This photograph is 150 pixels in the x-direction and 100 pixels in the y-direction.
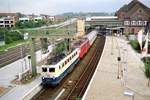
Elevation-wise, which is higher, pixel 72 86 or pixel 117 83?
pixel 117 83

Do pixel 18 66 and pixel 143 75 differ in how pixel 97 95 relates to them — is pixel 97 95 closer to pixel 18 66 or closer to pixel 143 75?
pixel 143 75

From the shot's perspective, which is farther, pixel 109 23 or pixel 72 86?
pixel 109 23

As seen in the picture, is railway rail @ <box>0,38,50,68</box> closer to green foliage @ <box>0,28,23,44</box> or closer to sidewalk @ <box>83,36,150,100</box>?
green foliage @ <box>0,28,23,44</box>

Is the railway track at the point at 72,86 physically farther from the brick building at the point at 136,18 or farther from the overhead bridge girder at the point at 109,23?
the overhead bridge girder at the point at 109,23

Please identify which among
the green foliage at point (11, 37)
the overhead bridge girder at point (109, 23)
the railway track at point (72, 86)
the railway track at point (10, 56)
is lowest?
the railway track at point (72, 86)

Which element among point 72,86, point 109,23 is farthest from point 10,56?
point 109,23

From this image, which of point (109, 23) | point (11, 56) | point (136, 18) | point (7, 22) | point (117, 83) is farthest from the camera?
point (7, 22)

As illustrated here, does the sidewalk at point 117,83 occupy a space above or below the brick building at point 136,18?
below

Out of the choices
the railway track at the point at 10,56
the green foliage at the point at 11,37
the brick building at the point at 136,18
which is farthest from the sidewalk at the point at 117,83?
the brick building at the point at 136,18

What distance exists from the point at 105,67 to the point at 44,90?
13.0 m

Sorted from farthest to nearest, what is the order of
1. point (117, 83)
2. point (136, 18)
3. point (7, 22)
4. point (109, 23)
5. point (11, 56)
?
point (7, 22) → point (109, 23) → point (136, 18) → point (11, 56) → point (117, 83)

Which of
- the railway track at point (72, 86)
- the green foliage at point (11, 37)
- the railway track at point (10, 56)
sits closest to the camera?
the railway track at point (72, 86)

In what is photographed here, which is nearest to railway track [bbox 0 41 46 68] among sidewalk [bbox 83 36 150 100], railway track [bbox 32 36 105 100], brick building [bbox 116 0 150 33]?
railway track [bbox 32 36 105 100]

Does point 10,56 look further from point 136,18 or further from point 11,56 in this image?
point 136,18
